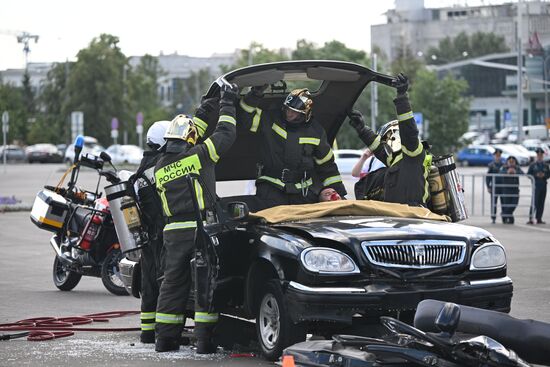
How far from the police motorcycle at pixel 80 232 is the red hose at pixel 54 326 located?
219 cm

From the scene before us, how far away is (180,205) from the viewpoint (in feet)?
32.7

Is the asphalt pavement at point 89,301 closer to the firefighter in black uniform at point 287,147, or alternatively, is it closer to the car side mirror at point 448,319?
the firefighter in black uniform at point 287,147

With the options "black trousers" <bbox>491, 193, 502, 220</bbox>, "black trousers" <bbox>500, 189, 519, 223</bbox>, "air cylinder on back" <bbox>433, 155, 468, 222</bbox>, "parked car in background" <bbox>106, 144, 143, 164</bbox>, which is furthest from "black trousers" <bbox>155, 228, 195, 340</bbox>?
"parked car in background" <bbox>106, 144, 143, 164</bbox>

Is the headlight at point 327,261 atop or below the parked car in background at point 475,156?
atop

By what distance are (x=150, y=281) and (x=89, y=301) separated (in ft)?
11.5

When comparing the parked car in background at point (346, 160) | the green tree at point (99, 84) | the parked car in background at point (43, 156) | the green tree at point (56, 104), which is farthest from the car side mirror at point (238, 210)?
the green tree at point (56, 104)

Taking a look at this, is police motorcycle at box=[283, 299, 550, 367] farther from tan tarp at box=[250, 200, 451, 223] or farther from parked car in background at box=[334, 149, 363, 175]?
parked car in background at box=[334, 149, 363, 175]

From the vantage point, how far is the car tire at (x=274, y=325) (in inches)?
356

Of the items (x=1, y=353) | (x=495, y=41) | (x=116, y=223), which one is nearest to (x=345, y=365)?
(x=1, y=353)

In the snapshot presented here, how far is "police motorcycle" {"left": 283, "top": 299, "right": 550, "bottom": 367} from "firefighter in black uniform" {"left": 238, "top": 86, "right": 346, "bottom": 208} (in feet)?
10.2

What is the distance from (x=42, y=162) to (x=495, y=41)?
79.8 meters

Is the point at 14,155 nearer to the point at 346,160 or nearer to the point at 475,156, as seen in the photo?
the point at 475,156

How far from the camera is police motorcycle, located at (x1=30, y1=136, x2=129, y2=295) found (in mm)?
14531

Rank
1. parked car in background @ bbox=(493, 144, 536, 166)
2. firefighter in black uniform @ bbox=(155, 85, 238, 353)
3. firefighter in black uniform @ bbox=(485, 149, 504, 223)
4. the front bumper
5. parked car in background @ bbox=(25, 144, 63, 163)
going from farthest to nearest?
parked car in background @ bbox=(25, 144, 63, 163), parked car in background @ bbox=(493, 144, 536, 166), firefighter in black uniform @ bbox=(485, 149, 504, 223), firefighter in black uniform @ bbox=(155, 85, 238, 353), the front bumper
